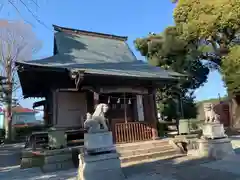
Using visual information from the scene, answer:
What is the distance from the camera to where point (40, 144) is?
9305 millimetres

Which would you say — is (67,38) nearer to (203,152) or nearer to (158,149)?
(158,149)

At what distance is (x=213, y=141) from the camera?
733cm

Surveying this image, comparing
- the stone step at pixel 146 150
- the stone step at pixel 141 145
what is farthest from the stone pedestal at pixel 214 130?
the stone step at pixel 141 145

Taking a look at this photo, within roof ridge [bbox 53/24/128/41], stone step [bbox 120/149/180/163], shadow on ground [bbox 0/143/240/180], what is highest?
roof ridge [bbox 53/24/128/41]

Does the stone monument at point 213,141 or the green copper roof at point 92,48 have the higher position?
the green copper roof at point 92,48

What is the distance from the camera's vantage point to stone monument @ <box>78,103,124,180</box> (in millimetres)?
5402

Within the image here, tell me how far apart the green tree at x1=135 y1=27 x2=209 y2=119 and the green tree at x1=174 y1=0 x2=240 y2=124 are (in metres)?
0.67

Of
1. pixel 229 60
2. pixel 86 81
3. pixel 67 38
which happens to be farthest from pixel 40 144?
pixel 229 60

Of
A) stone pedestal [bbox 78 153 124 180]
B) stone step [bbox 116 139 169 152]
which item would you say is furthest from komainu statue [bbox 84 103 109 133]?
stone step [bbox 116 139 169 152]

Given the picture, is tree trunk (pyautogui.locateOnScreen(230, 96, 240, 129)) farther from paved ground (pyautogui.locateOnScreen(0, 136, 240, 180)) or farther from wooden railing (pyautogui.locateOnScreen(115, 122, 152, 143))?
paved ground (pyautogui.locateOnScreen(0, 136, 240, 180))

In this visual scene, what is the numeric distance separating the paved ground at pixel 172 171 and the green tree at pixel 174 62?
910 cm

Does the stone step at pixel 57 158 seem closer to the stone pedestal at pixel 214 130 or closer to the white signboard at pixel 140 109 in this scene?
the white signboard at pixel 140 109

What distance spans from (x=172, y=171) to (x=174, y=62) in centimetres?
1155

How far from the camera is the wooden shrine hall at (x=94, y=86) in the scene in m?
8.59
